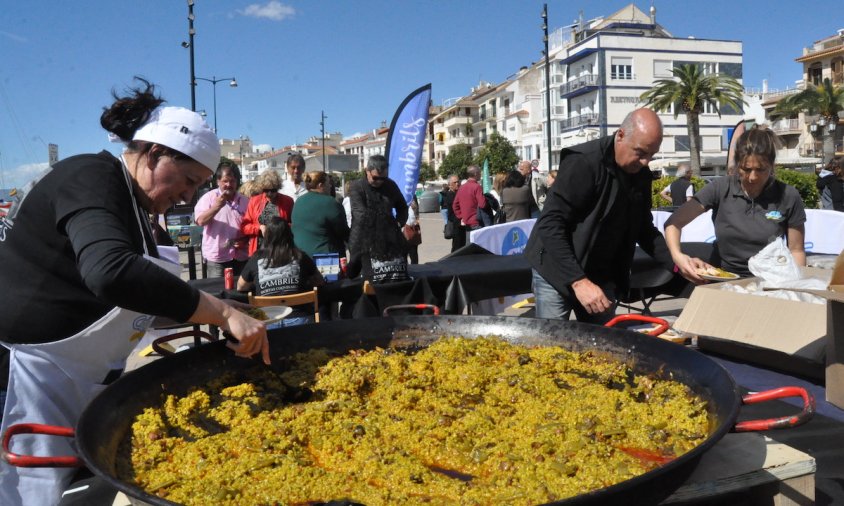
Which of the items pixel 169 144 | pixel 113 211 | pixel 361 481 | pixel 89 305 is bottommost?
pixel 361 481

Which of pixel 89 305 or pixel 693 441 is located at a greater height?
pixel 89 305

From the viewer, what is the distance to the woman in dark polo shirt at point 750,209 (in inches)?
142

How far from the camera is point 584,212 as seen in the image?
309cm

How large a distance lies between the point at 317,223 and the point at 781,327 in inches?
184

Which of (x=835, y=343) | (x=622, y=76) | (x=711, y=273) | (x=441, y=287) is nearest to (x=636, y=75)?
(x=622, y=76)

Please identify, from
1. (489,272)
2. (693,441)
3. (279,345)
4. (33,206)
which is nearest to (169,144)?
(33,206)

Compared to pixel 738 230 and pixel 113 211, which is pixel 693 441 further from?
pixel 738 230

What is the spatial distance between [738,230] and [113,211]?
3.48 metres

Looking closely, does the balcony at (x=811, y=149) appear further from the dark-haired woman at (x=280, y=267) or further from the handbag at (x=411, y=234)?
the dark-haired woman at (x=280, y=267)

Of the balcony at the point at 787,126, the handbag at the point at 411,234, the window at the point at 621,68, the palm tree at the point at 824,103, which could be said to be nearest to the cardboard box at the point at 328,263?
the handbag at the point at 411,234

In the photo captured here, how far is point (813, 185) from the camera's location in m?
20.4

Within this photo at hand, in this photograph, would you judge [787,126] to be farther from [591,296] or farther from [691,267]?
[591,296]

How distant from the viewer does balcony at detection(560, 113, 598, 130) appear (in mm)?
60438

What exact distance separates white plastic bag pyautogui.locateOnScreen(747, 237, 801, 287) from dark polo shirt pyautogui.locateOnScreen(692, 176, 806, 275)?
23.3 inches
